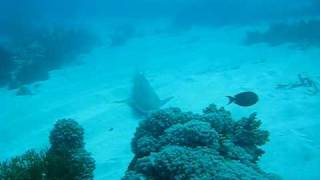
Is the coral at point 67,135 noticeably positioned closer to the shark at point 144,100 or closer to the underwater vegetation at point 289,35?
the shark at point 144,100

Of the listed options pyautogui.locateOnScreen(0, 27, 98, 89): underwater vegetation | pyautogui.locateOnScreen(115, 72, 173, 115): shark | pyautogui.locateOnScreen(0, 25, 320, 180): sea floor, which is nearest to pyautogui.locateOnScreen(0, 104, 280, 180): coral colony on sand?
pyautogui.locateOnScreen(0, 25, 320, 180): sea floor

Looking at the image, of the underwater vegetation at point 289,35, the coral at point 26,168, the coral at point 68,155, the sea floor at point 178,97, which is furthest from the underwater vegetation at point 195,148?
the underwater vegetation at point 289,35

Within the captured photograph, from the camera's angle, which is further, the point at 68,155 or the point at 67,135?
the point at 67,135

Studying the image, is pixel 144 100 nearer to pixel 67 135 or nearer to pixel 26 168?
pixel 67 135

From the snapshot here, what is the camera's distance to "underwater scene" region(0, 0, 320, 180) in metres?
5.42

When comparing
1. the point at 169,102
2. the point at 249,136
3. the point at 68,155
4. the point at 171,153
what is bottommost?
the point at 171,153

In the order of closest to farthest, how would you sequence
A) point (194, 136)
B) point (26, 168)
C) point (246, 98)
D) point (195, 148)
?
1. point (195, 148)
2. point (194, 136)
3. point (26, 168)
4. point (246, 98)

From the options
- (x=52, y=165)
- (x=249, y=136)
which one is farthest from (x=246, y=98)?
(x=52, y=165)

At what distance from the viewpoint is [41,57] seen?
2266cm

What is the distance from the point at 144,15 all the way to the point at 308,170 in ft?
129

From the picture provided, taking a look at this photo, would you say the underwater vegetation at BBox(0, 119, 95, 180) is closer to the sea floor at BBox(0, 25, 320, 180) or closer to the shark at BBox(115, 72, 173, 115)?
the sea floor at BBox(0, 25, 320, 180)

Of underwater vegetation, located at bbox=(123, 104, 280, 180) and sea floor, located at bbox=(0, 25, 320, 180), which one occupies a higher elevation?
sea floor, located at bbox=(0, 25, 320, 180)

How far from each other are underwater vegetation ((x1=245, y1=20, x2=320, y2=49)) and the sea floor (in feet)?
4.12

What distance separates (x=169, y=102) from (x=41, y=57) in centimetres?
1189
